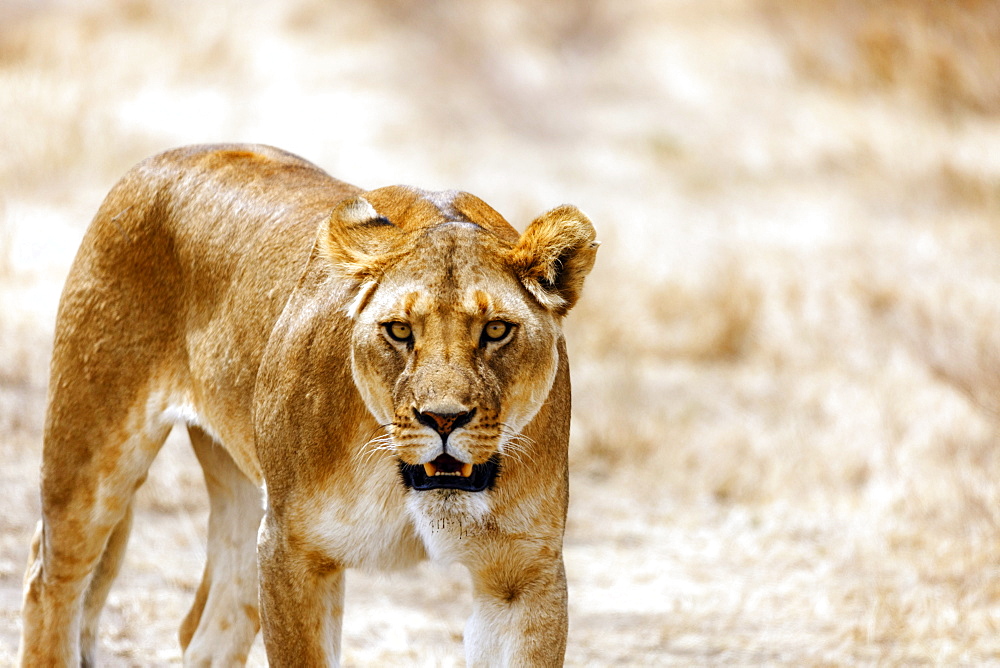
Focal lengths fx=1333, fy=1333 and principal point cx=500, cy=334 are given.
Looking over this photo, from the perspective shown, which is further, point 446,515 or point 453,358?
point 446,515

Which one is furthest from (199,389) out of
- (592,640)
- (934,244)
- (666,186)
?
(666,186)

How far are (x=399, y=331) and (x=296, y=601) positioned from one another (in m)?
0.71

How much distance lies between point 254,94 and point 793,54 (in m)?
Answer: 6.22

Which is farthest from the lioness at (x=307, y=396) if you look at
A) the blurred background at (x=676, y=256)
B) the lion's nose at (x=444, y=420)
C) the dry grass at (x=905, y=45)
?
the dry grass at (x=905, y=45)

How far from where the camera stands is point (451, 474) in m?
2.80

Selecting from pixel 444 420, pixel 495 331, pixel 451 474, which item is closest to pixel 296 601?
pixel 451 474

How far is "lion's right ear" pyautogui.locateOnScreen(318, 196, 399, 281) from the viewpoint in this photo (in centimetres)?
292

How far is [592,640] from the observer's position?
5.15 m

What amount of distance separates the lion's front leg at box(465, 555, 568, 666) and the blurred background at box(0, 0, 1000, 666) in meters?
1.79

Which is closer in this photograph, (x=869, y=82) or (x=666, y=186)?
(x=666, y=186)

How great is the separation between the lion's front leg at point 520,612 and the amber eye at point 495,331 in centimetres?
53

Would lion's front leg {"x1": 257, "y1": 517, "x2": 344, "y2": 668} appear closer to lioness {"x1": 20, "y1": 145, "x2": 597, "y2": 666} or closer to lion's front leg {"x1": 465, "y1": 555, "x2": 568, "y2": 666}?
lioness {"x1": 20, "y1": 145, "x2": 597, "y2": 666}

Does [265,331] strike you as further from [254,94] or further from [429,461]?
[254,94]

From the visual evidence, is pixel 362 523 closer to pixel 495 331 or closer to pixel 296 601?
pixel 296 601
